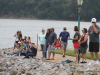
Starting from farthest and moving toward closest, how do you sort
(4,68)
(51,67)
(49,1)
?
(49,1) → (4,68) → (51,67)

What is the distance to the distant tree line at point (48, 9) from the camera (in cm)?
10412

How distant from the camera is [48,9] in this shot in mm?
117125

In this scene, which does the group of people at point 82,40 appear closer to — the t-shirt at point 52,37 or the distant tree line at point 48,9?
the t-shirt at point 52,37

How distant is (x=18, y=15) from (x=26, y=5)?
33.1 ft

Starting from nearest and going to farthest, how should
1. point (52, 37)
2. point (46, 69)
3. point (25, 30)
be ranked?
point (46, 69) → point (52, 37) → point (25, 30)

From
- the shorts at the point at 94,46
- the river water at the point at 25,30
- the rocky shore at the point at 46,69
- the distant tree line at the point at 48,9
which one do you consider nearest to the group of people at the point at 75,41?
the shorts at the point at 94,46

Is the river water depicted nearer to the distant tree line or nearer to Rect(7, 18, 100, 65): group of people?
the distant tree line

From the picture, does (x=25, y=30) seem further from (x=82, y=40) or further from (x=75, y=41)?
(x=82, y=40)

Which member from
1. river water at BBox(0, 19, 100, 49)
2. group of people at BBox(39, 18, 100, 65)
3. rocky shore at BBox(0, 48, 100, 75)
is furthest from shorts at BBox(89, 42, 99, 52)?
A: river water at BBox(0, 19, 100, 49)

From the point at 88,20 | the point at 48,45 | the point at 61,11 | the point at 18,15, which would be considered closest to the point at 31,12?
the point at 18,15

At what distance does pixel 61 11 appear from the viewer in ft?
380

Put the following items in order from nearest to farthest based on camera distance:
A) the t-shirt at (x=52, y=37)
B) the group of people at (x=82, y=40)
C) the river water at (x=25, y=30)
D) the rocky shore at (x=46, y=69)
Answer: the rocky shore at (x=46, y=69) → the group of people at (x=82, y=40) → the t-shirt at (x=52, y=37) → the river water at (x=25, y=30)

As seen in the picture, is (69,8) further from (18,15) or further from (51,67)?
(51,67)

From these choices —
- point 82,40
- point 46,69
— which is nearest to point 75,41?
point 82,40
